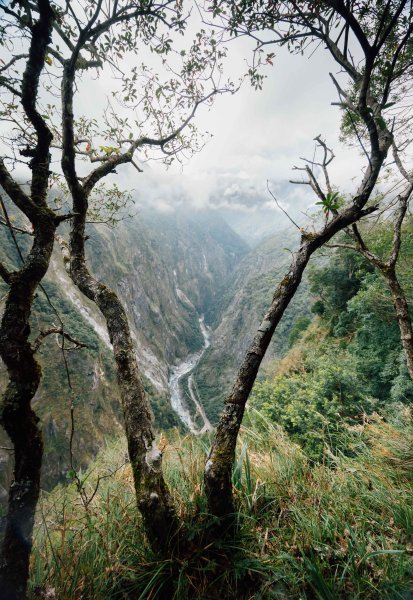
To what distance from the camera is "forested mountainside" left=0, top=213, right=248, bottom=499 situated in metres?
54.2

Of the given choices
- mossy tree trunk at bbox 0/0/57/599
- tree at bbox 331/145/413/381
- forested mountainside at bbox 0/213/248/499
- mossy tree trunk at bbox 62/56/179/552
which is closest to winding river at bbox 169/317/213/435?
forested mountainside at bbox 0/213/248/499

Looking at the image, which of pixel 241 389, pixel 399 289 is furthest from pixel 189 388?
pixel 241 389

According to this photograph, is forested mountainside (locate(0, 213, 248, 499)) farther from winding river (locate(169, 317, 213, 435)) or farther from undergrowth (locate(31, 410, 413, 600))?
winding river (locate(169, 317, 213, 435))

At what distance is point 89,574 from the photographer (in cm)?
→ 201

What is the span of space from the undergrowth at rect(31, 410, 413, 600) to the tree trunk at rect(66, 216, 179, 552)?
194 millimetres

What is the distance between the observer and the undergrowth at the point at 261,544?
1.91 m

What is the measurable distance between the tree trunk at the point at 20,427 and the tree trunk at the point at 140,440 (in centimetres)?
72

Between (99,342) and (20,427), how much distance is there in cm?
8325

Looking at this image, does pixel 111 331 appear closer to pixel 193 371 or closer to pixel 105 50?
pixel 105 50

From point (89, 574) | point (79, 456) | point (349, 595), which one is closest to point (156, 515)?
point (89, 574)

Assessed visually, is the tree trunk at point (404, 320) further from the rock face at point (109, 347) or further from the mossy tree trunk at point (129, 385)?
the rock face at point (109, 347)

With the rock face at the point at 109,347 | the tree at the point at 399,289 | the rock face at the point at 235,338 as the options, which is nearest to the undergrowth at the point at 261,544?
the rock face at the point at 109,347

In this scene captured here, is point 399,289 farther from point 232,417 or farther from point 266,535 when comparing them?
point 266,535

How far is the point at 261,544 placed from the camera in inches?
86.9
